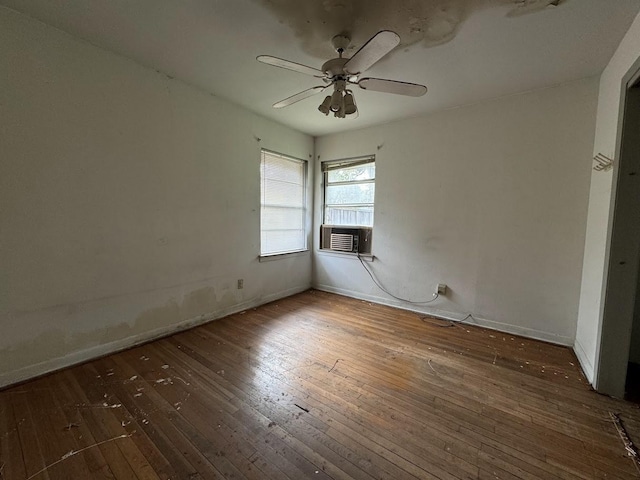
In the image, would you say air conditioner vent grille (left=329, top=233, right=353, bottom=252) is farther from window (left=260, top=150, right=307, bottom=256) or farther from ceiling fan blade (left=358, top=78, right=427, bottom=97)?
ceiling fan blade (left=358, top=78, right=427, bottom=97)

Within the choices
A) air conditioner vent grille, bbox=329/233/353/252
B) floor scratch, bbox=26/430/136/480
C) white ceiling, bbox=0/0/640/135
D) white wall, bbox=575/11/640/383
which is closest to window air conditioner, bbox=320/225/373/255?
air conditioner vent grille, bbox=329/233/353/252

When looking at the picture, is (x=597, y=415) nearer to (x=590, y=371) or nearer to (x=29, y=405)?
(x=590, y=371)

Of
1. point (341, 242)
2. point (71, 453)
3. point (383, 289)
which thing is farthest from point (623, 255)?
point (71, 453)

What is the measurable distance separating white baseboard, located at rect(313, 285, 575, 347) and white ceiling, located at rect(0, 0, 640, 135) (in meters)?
2.51

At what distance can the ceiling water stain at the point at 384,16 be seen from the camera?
5.24ft

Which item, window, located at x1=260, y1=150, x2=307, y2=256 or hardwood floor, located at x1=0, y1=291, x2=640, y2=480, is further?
window, located at x1=260, y1=150, x2=307, y2=256

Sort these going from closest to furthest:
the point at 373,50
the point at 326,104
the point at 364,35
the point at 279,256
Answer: the point at 373,50
the point at 364,35
the point at 326,104
the point at 279,256

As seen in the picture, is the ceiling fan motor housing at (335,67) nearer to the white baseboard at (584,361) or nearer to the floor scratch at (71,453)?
the floor scratch at (71,453)

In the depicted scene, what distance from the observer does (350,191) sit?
13.6ft

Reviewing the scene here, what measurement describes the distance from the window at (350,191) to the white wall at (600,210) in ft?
7.46

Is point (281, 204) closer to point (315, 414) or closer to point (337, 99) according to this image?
point (337, 99)

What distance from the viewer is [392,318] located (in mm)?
3287

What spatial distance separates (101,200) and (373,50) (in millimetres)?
2402

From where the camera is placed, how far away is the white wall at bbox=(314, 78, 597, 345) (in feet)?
8.39
